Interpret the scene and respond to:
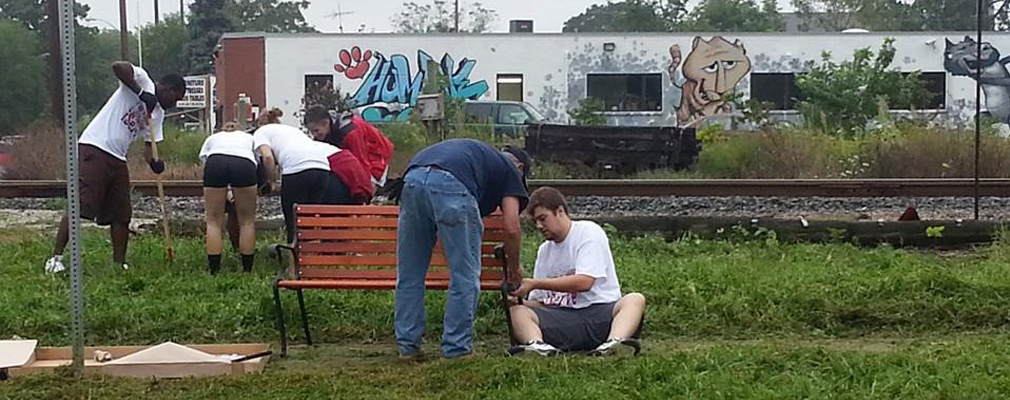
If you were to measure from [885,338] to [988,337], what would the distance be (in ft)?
1.71

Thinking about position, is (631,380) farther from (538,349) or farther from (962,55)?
(962,55)

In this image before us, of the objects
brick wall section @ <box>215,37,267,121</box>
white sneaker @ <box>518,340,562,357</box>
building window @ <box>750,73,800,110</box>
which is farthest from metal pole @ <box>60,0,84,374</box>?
brick wall section @ <box>215,37,267,121</box>

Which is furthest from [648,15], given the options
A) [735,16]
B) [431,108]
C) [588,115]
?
[431,108]

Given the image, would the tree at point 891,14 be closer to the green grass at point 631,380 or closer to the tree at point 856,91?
the tree at point 856,91

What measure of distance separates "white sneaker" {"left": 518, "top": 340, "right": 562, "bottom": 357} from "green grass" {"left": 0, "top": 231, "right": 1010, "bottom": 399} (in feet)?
0.56

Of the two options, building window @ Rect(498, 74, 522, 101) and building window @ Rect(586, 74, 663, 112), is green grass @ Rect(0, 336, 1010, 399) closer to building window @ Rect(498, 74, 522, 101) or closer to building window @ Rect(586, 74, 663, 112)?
building window @ Rect(586, 74, 663, 112)

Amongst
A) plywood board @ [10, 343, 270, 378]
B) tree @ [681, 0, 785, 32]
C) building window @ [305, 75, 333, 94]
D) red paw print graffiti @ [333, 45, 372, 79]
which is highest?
tree @ [681, 0, 785, 32]

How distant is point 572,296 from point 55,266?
4348mm

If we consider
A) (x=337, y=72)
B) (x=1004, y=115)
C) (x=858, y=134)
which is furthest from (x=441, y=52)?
(x=858, y=134)

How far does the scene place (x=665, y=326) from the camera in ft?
23.8

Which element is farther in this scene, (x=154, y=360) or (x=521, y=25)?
(x=521, y=25)

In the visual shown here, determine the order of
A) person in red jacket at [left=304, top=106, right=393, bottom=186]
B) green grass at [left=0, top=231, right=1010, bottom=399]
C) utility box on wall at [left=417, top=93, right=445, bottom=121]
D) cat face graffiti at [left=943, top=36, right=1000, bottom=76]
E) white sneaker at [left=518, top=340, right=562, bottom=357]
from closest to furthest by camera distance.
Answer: green grass at [left=0, top=231, right=1010, bottom=399] < white sneaker at [left=518, top=340, right=562, bottom=357] < person in red jacket at [left=304, top=106, right=393, bottom=186] < utility box on wall at [left=417, top=93, right=445, bottom=121] < cat face graffiti at [left=943, top=36, right=1000, bottom=76]

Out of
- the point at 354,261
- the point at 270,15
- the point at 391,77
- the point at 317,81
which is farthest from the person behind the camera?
the point at 270,15

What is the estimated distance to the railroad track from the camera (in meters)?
15.4
